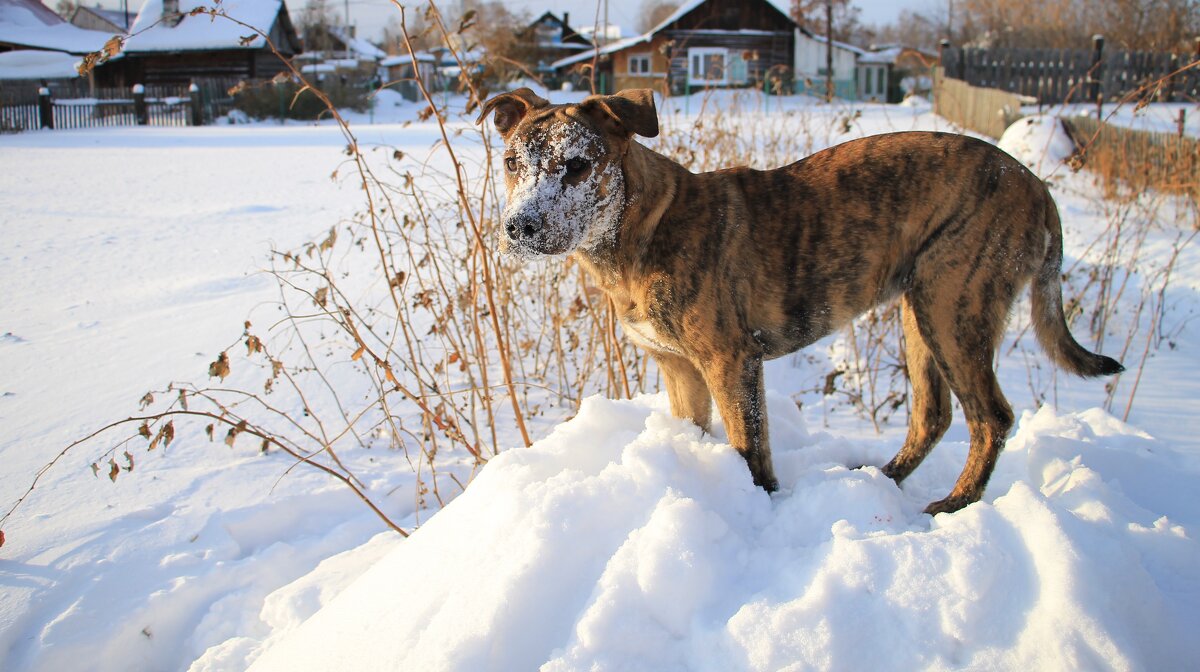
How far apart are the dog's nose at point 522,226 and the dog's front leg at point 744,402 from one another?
0.87m

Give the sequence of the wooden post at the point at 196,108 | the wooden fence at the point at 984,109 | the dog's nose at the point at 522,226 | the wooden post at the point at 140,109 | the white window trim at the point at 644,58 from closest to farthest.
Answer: the dog's nose at the point at 522,226
the wooden fence at the point at 984,109
the wooden post at the point at 140,109
the wooden post at the point at 196,108
the white window trim at the point at 644,58

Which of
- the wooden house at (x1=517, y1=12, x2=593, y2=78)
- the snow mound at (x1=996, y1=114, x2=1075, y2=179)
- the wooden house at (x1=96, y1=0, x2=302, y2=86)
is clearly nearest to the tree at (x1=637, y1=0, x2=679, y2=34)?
the wooden house at (x1=517, y1=12, x2=593, y2=78)

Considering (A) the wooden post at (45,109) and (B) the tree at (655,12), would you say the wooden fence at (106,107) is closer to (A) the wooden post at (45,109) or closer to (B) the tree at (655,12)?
(A) the wooden post at (45,109)

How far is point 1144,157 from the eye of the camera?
8.73 m

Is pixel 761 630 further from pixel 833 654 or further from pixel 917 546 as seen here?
pixel 917 546

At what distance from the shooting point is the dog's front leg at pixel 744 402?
3.00m

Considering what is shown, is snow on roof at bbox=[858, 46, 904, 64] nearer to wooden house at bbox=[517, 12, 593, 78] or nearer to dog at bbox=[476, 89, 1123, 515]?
wooden house at bbox=[517, 12, 593, 78]

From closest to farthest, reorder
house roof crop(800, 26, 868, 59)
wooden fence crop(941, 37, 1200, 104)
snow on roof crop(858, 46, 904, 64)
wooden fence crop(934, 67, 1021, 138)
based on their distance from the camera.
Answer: wooden fence crop(934, 67, 1021, 138) → wooden fence crop(941, 37, 1200, 104) → house roof crop(800, 26, 868, 59) → snow on roof crop(858, 46, 904, 64)

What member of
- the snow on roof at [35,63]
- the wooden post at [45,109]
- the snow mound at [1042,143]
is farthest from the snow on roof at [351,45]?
the snow mound at [1042,143]

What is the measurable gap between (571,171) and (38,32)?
55.8m

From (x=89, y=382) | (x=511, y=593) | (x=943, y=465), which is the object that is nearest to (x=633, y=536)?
(x=511, y=593)

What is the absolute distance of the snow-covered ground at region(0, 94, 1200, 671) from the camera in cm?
221

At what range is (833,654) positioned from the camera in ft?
7.01

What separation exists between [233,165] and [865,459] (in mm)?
14631
